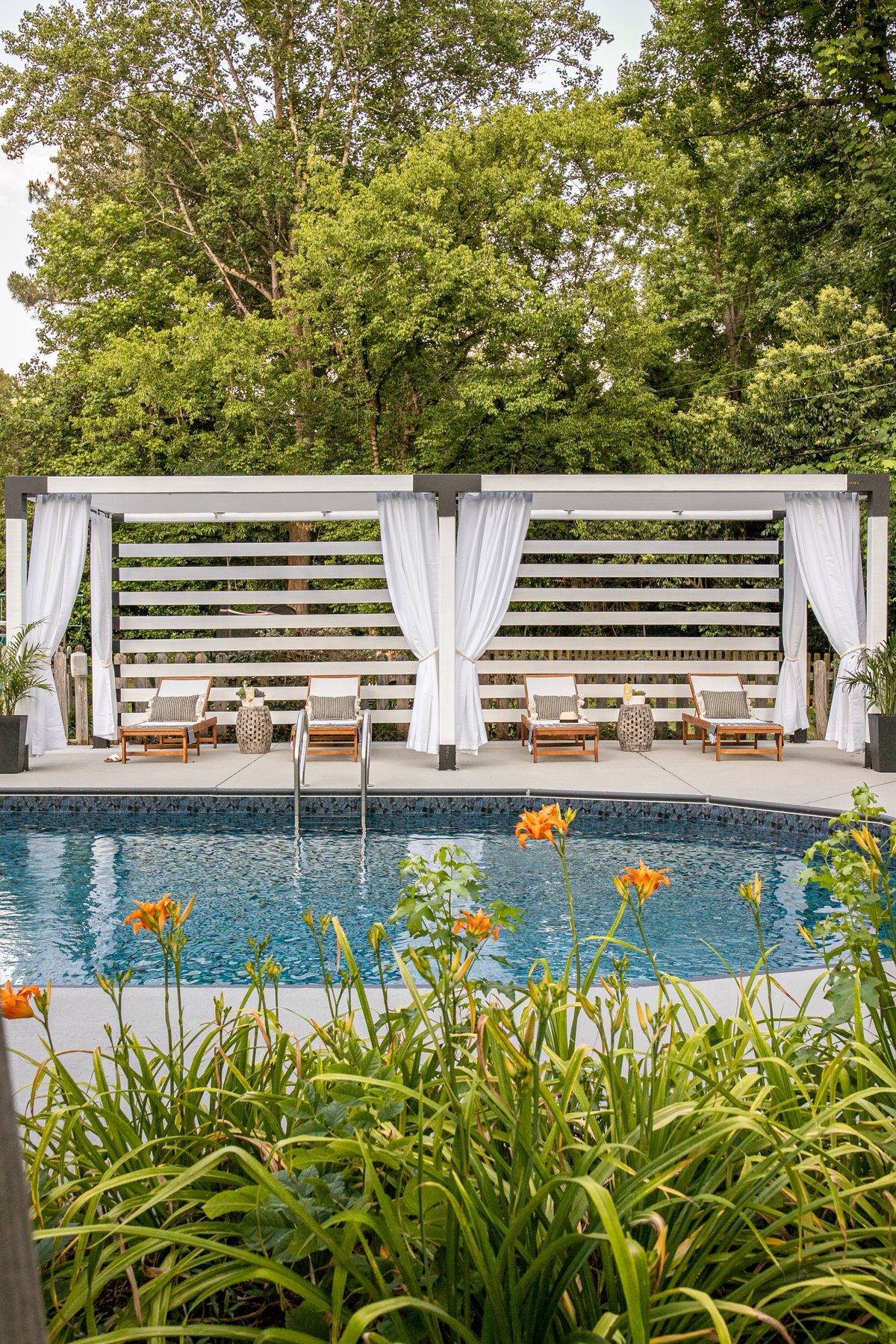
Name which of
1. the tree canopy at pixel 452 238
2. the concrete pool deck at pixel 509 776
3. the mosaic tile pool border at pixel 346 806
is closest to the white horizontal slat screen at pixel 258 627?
the concrete pool deck at pixel 509 776

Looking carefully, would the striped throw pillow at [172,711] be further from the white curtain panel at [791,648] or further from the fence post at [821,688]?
the fence post at [821,688]

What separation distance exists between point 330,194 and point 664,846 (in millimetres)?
10882

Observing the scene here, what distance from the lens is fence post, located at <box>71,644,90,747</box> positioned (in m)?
11.6

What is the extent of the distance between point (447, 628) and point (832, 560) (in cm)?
374

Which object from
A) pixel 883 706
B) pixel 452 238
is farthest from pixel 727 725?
pixel 452 238

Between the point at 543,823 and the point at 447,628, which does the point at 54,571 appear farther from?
the point at 543,823

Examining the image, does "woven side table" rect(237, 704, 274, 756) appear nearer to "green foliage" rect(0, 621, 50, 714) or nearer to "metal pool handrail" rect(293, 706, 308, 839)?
"green foliage" rect(0, 621, 50, 714)

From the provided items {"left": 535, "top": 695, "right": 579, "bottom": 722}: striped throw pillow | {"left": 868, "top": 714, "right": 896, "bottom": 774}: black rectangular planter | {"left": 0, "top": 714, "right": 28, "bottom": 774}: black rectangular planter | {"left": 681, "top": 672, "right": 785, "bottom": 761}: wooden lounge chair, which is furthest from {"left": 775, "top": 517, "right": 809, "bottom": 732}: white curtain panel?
{"left": 0, "top": 714, "right": 28, "bottom": 774}: black rectangular planter

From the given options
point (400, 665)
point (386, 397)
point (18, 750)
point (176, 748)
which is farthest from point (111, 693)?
point (386, 397)

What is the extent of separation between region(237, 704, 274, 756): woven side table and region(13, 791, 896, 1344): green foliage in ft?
30.5

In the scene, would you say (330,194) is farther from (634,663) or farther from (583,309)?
(634,663)

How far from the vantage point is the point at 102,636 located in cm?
1102

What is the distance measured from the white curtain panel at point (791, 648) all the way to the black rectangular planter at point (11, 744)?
7.22 metres

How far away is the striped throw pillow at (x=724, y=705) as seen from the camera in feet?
36.5
